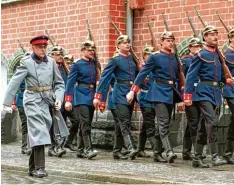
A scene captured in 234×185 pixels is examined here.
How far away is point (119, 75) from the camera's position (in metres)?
13.3

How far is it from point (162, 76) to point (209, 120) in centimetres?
134

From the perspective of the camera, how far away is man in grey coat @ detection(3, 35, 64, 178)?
10.8 m

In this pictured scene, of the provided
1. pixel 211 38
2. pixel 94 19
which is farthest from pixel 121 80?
pixel 94 19

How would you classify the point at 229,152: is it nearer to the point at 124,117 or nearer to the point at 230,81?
the point at 230,81

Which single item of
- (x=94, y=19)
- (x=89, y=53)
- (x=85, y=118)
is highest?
(x=94, y=19)

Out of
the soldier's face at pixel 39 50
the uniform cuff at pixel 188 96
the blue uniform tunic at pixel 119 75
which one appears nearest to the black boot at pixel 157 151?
the blue uniform tunic at pixel 119 75

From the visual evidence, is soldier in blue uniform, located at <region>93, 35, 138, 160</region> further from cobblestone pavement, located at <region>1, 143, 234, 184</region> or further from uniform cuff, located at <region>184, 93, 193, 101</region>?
uniform cuff, located at <region>184, 93, 193, 101</region>

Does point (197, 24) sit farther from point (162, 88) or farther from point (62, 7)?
point (62, 7)

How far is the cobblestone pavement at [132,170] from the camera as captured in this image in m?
10.0

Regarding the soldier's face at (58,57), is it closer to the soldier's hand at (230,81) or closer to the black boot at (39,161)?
the soldier's hand at (230,81)

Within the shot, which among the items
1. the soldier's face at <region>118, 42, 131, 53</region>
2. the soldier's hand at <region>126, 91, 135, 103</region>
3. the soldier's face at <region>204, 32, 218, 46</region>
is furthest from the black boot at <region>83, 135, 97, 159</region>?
the soldier's face at <region>204, 32, 218, 46</region>

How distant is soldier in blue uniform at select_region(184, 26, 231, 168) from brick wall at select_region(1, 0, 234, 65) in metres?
2.55

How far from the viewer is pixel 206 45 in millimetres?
11805

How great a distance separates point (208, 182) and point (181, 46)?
5.67m
